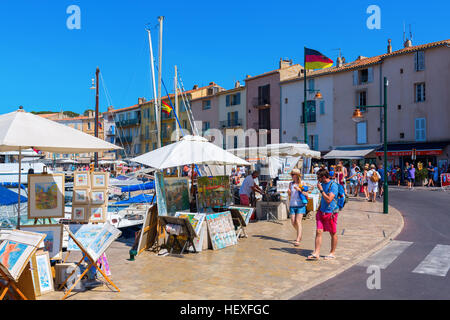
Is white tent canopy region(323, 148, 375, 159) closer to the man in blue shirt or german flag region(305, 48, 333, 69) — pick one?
german flag region(305, 48, 333, 69)

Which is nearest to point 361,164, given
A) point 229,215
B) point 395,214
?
point 395,214

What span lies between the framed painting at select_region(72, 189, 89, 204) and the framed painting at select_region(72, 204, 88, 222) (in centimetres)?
11

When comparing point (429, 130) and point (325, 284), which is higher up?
point (429, 130)

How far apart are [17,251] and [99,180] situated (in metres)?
4.29

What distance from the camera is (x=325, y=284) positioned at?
5.50 metres

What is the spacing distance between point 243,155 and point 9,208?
8404 mm

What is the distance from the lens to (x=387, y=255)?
23.7 ft

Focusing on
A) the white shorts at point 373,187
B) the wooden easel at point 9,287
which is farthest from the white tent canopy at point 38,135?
the white shorts at point 373,187

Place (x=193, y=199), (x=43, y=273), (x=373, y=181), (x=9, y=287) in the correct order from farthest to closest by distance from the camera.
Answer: (x=373, y=181), (x=193, y=199), (x=43, y=273), (x=9, y=287)

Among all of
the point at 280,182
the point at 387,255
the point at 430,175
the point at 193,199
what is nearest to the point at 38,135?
the point at 193,199

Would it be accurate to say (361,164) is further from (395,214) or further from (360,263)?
(360,263)

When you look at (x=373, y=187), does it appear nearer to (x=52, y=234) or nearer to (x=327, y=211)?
(x=327, y=211)

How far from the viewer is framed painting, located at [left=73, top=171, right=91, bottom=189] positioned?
8.43m
